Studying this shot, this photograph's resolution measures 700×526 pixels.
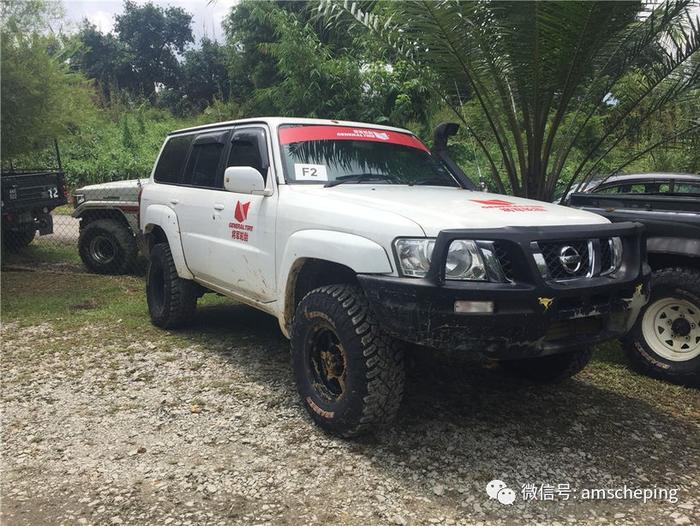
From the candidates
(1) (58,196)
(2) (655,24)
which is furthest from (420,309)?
(1) (58,196)

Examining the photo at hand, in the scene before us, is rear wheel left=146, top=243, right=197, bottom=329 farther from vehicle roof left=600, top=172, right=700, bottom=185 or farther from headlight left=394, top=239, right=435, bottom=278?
vehicle roof left=600, top=172, right=700, bottom=185

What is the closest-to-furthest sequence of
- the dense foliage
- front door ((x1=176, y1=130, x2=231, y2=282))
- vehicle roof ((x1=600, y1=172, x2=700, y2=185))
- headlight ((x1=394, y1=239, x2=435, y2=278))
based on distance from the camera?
headlight ((x1=394, y1=239, x2=435, y2=278)) < front door ((x1=176, y1=130, x2=231, y2=282)) < the dense foliage < vehicle roof ((x1=600, y1=172, x2=700, y2=185))

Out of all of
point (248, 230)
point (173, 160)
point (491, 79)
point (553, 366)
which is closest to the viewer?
point (553, 366)

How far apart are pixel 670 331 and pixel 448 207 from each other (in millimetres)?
2256

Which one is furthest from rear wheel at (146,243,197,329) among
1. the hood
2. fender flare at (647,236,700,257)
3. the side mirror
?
fender flare at (647,236,700,257)

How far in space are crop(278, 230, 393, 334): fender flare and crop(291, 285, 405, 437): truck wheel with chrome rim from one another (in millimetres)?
217

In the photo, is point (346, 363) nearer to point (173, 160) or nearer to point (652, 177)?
point (173, 160)

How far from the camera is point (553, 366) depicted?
4055 millimetres

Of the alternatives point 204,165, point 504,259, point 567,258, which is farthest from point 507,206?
point 204,165

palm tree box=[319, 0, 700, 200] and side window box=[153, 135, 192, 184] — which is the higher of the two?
palm tree box=[319, 0, 700, 200]

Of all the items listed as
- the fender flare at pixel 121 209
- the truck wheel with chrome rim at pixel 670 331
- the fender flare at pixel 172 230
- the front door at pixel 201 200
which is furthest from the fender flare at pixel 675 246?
the fender flare at pixel 121 209

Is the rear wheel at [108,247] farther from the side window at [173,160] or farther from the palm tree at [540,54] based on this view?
the palm tree at [540,54]

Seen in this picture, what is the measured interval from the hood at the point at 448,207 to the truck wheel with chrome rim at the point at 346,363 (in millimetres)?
541

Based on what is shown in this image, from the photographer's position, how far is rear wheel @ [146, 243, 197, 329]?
5.40 metres
